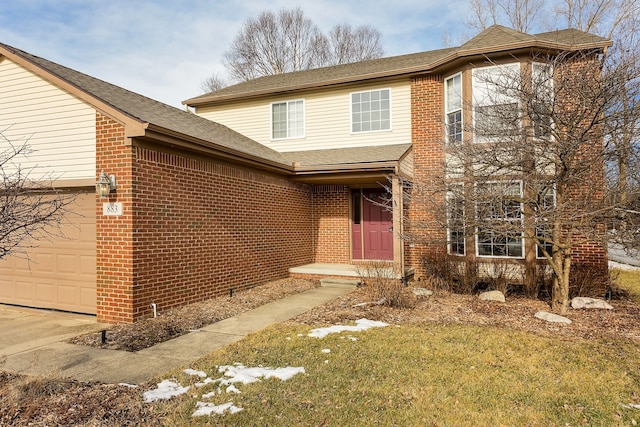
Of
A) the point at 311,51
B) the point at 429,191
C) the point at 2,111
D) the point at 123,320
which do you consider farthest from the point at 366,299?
the point at 311,51

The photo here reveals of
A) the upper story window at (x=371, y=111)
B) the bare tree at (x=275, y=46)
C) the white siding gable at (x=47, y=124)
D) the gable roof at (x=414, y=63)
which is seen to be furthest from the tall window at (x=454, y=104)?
the bare tree at (x=275, y=46)

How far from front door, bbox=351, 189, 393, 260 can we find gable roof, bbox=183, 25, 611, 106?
11.8 ft

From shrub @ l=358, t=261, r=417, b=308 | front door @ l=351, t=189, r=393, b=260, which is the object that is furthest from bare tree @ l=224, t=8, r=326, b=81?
shrub @ l=358, t=261, r=417, b=308

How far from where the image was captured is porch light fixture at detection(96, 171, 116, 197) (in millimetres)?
6359

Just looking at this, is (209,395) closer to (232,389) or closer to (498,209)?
(232,389)

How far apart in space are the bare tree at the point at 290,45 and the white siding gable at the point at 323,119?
670 inches

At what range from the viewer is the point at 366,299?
7.86 meters

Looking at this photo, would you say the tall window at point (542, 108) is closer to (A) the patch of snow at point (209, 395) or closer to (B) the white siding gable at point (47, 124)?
(A) the patch of snow at point (209, 395)

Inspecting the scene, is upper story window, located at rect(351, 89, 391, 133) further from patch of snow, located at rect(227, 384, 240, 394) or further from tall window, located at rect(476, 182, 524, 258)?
patch of snow, located at rect(227, 384, 240, 394)

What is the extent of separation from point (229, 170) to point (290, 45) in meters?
24.3

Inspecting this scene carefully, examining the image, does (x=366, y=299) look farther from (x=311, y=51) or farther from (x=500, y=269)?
(x=311, y=51)

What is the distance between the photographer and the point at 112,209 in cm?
644

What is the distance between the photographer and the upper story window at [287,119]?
1275 cm

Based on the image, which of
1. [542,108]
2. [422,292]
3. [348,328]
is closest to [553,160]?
[542,108]
